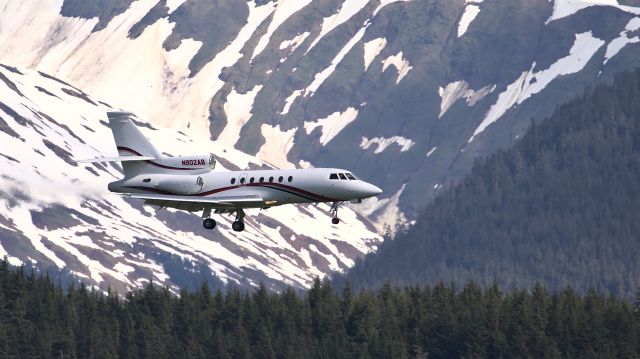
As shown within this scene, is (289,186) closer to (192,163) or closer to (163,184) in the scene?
(163,184)

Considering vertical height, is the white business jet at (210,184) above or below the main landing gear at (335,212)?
above

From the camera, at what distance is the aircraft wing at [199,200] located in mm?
181125

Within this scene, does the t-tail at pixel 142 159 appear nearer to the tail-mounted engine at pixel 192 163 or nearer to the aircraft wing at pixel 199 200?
the tail-mounted engine at pixel 192 163

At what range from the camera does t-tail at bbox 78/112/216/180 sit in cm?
19250

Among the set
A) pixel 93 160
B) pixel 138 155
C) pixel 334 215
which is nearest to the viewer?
pixel 334 215

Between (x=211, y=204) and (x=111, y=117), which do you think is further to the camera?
(x=111, y=117)

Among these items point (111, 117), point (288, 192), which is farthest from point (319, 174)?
point (111, 117)

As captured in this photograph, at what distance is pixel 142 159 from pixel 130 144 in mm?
3478

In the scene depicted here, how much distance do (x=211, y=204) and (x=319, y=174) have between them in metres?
10.6

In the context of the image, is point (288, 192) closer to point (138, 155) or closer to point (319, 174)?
point (319, 174)

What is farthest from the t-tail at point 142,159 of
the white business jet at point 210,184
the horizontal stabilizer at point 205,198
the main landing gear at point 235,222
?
the main landing gear at point 235,222

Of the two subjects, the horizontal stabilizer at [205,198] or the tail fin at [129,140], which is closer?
the horizontal stabilizer at [205,198]

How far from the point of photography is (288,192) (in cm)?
18062

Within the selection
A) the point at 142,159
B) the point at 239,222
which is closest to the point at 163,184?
the point at 142,159
